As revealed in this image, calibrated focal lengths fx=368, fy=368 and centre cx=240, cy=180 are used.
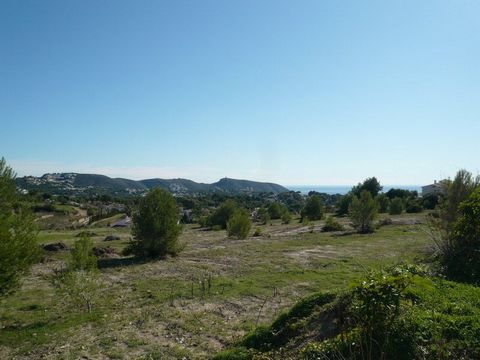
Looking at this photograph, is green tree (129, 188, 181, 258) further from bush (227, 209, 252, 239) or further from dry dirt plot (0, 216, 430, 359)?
bush (227, 209, 252, 239)

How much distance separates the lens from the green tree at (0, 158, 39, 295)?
1251 centimetres

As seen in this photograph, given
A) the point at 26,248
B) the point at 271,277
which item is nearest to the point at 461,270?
the point at 271,277

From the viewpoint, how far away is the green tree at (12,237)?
12508 millimetres

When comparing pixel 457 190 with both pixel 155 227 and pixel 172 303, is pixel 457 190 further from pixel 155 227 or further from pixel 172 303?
pixel 155 227

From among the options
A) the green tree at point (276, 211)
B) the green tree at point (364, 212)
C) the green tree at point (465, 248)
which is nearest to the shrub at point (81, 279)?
the green tree at point (465, 248)

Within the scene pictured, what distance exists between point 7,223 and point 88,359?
5.79 m

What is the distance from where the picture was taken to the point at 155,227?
2767 cm

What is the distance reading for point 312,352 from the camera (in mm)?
6531

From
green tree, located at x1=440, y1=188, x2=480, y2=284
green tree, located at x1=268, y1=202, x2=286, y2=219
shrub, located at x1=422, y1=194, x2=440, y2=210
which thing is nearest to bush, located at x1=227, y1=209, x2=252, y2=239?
green tree, located at x1=440, y1=188, x2=480, y2=284

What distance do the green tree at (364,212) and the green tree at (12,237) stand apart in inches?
1319

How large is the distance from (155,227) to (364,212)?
23.8 m

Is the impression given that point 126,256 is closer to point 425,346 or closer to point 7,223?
point 7,223

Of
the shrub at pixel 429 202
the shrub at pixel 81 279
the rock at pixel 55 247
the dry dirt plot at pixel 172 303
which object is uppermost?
the shrub at pixel 429 202

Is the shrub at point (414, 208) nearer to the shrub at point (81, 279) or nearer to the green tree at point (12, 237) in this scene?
the shrub at point (81, 279)
